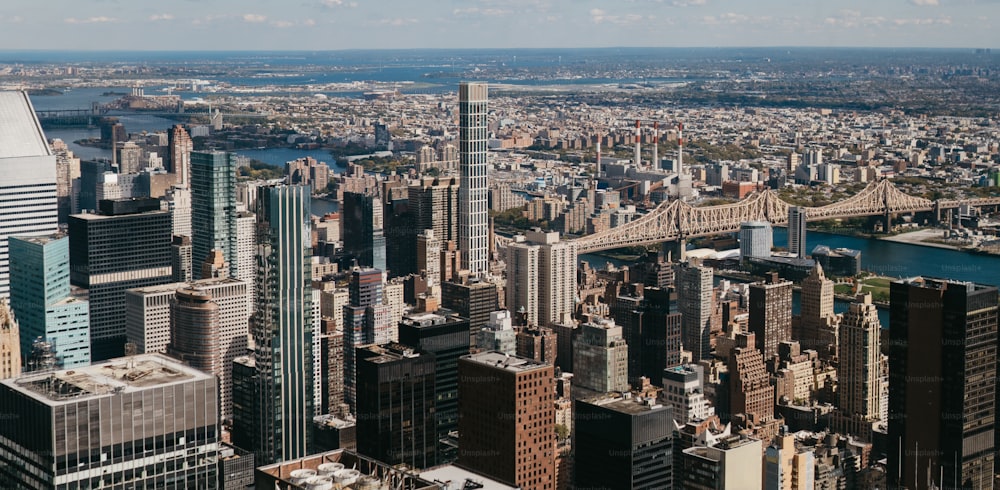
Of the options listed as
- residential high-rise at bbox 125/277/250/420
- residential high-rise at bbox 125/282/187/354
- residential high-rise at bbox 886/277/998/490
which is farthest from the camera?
residential high-rise at bbox 125/282/187/354

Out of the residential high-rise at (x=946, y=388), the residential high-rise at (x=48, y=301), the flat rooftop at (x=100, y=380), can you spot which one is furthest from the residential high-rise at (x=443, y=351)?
the flat rooftop at (x=100, y=380)

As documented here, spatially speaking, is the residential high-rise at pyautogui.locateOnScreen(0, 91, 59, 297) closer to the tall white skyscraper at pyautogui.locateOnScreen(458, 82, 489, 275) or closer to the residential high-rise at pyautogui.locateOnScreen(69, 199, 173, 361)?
the residential high-rise at pyautogui.locateOnScreen(69, 199, 173, 361)

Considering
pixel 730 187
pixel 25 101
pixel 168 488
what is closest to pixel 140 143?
pixel 730 187

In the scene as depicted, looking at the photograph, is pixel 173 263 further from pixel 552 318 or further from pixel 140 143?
pixel 140 143

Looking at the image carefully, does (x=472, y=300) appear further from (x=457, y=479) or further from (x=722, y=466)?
(x=457, y=479)

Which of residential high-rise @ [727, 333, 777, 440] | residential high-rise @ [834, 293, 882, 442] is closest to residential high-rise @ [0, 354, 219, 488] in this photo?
residential high-rise @ [727, 333, 777, 440]

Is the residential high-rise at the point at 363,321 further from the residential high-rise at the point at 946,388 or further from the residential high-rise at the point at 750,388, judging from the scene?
the residential high-rise at the point at 946,388
